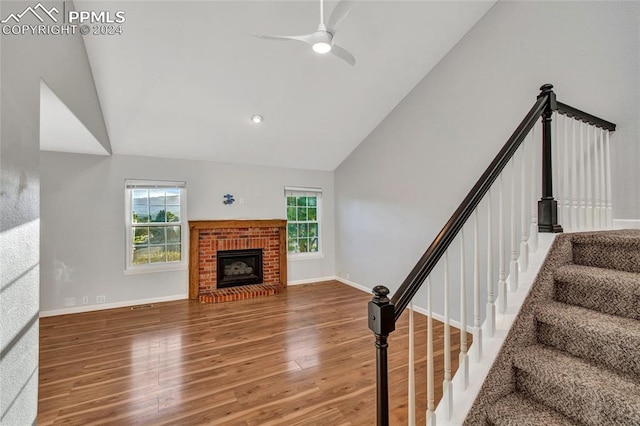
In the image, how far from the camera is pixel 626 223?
94.3 inches

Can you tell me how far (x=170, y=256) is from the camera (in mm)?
4875

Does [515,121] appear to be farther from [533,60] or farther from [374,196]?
[374,196]

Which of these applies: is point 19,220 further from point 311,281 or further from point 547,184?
point 311,281

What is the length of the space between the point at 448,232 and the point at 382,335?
58cm

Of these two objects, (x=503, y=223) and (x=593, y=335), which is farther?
(x=503, y=223)

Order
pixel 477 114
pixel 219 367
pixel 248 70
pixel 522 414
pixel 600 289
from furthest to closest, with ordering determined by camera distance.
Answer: pixel 248 70 < pixel 477 114 < pixel 219 367 < pixel 600 289 < pixel 522 414

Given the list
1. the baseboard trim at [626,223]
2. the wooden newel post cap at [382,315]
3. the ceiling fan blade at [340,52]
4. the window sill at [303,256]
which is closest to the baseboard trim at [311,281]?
the window sill at [303,256]

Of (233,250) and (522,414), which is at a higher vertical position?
(233,250)

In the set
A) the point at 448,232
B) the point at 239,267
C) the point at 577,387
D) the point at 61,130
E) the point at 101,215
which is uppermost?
the point at 61,130

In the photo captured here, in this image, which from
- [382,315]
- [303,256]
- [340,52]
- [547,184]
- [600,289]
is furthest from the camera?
[303,256]

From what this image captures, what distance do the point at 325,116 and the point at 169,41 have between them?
88.7 inches

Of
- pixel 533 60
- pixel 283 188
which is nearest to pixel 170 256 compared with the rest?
pixel 283 188

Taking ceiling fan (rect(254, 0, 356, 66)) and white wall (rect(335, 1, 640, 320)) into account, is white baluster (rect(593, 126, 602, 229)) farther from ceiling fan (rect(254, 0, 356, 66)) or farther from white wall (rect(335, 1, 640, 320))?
ceiling fan (rect(254, 0, 356, 66))

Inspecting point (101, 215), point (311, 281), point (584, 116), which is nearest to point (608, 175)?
point (584, 116)
